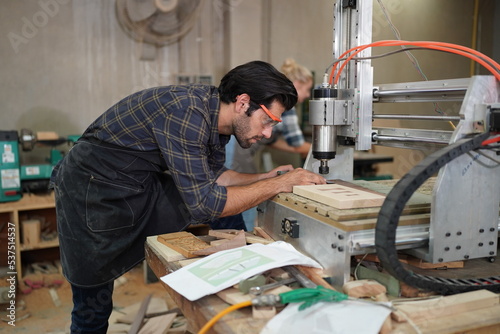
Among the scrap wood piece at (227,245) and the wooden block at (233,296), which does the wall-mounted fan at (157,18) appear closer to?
the scrap wood piece at (227,245)

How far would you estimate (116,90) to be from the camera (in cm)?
351

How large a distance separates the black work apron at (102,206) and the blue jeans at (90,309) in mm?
62

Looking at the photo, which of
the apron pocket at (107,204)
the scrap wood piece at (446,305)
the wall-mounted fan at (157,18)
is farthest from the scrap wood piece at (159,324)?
the wall-mounted fan at (157,18)

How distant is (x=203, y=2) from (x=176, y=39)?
1.23 ft

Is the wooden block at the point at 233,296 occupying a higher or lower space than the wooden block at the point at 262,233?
lower

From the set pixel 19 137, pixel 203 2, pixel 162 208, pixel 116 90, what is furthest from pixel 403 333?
pixel 203 2

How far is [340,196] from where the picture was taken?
1240mm

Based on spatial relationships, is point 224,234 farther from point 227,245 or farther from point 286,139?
point 286,139

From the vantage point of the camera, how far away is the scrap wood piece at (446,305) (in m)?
0.92

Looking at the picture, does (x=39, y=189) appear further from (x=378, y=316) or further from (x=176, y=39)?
(x=378, y=316)

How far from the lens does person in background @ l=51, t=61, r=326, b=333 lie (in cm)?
140

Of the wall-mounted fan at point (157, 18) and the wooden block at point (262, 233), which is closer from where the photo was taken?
the wooden block at point (262, 233)

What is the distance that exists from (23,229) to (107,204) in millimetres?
1650

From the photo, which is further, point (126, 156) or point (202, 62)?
point (202, 62)
